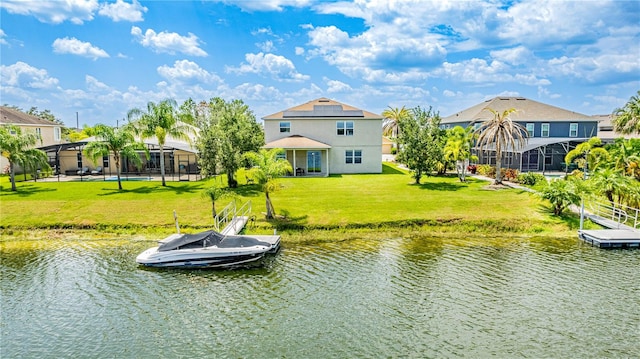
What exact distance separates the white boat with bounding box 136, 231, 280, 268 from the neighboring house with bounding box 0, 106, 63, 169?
3308 centimetres

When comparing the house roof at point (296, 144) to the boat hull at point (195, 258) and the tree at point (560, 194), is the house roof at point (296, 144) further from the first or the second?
the boat hull at point (195, 258)

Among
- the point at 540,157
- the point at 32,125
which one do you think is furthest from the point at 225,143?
the point at 540,157

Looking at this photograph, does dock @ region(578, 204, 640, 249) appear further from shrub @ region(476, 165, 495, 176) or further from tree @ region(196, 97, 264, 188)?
tree @ region(196, 97, 264, 188)

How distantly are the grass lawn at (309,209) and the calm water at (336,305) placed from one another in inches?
134

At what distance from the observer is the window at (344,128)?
142 feet

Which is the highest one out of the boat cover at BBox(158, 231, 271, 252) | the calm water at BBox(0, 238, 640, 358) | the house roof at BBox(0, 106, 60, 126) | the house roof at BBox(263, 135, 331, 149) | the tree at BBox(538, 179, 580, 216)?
the house roof at BBox(0, 106, 60, 126)

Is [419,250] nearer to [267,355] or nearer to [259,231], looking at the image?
[259,231]

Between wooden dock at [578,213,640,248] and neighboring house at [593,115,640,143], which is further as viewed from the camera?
neighboring house at [593,115,640,143]

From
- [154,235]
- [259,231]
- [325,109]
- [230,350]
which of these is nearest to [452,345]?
[230,350]

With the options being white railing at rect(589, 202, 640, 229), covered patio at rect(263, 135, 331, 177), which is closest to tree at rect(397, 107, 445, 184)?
covered patio at rect(263, 135, 331, 177)

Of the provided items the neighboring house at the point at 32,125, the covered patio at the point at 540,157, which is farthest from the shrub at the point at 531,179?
the neighboring house at the point at 32,125

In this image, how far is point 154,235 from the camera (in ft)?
74.8

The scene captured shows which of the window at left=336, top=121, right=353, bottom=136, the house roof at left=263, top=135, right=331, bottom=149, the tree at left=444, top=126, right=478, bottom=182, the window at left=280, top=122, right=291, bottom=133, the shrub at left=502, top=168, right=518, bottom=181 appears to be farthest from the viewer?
the window at left=280, top=122, right=291, bottom=133

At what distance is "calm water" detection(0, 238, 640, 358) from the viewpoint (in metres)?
11.6
